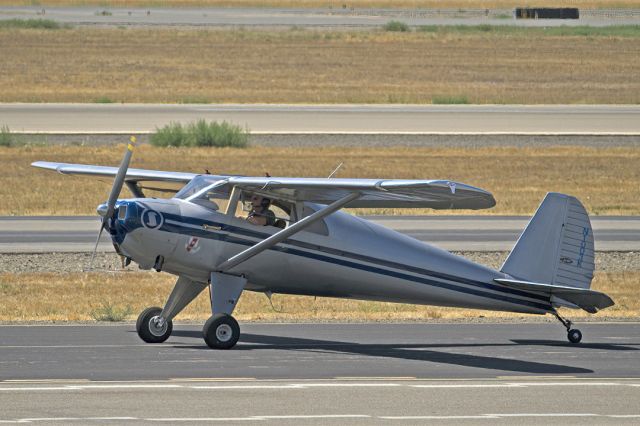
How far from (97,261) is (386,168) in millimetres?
16195

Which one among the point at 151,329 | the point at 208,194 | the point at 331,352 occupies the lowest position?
the point at 331,352

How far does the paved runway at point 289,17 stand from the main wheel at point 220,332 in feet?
292

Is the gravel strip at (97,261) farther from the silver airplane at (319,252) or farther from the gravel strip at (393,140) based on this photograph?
the gravel strip at (393,140)

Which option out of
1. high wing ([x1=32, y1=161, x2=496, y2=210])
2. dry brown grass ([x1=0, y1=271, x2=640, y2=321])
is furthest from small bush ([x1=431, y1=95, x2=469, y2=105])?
high wing ([x1=32, y1=161, x2=496, y2=210])

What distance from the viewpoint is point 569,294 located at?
56.6 feet

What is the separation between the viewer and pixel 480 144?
4750 centimetres

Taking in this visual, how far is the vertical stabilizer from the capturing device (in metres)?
17.6

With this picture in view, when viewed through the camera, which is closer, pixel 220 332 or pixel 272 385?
pixel 272 385

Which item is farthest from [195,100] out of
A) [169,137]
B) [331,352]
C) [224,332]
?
[331,352]

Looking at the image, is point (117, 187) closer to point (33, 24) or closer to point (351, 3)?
point (33, 24)

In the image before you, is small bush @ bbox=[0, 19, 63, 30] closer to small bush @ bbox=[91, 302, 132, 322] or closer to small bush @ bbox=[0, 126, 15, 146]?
small bush @ bbox=[0, 126, 15, 146]

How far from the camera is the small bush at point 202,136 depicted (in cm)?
4597

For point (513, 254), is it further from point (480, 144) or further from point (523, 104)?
point (523, 104)

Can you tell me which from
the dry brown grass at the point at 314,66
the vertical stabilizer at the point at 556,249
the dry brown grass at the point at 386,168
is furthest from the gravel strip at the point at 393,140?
the vertical stabilizer at the point at 556,249
